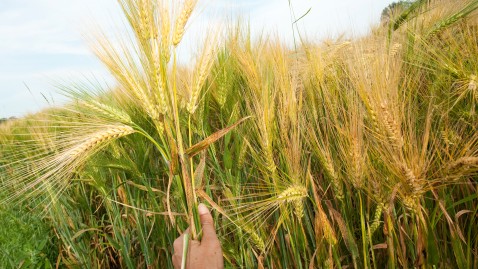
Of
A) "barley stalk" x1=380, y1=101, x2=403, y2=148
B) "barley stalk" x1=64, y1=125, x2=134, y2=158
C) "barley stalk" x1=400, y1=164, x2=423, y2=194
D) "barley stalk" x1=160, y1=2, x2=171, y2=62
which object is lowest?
"barley stalk" x1=400, y1=164, x2=423, y2=194

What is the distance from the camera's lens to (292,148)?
126 cm

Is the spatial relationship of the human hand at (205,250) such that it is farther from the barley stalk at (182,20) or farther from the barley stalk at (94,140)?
the barley stalk at (182,20)

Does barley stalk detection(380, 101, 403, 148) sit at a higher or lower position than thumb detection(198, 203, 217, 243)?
higher

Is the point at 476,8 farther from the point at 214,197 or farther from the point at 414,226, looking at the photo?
the point at 214,197

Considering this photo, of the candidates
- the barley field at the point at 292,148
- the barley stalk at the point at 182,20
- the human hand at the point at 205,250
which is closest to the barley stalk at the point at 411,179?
the barley field at the point at 292,148

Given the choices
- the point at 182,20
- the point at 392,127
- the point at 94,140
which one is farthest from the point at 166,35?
the point at 392,127

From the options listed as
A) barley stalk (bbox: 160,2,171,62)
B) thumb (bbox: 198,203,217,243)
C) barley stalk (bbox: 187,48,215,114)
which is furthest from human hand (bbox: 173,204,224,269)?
barley stalk (bbox: 160,2,171,62)

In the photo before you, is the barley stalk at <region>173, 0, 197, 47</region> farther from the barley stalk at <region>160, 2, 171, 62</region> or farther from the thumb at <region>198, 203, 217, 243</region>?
the thumb at <region>198, 203, 217, 243</region>

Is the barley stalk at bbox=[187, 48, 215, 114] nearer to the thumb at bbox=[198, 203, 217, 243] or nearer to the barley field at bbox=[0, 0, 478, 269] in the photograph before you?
the barley field at bbox=[0, 0, 478, 269]

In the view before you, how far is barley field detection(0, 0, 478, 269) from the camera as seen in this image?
1.05 meters

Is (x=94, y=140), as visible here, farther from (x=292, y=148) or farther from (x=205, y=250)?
(x=292, y=148)

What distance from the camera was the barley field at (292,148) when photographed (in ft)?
3.43

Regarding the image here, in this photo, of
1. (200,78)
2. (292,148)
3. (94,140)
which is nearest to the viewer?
(94,140)

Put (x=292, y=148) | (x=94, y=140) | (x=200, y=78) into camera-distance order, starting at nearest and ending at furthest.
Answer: (x=94, y=140)
(x=200, y=78)
(x=292, y=148)
